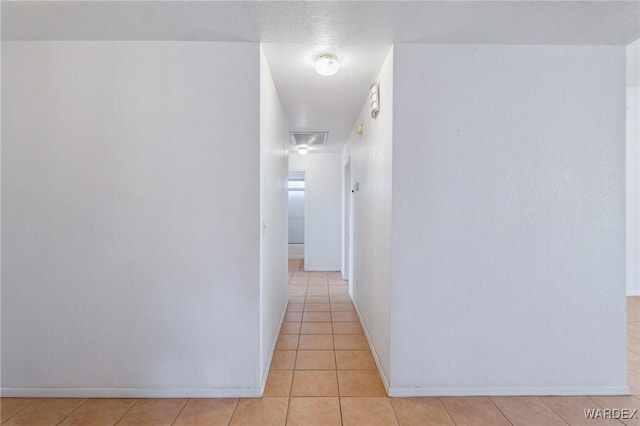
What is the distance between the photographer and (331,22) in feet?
5.47

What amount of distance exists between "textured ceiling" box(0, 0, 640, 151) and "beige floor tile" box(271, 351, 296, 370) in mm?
2290

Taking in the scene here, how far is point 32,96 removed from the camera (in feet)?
6.18

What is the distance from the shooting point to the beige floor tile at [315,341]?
259 centimetres

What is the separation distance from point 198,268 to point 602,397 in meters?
2.73

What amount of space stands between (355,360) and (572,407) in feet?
4.53

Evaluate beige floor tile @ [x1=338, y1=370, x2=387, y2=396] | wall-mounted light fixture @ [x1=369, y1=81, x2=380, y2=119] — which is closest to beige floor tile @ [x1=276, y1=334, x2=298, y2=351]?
beige floor tile @ [x1=338, y1=370, x2=387, y2=396]

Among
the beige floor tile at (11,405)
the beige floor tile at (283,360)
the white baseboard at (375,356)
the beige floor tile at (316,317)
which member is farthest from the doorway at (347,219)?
the beige floor tile at (11,405)

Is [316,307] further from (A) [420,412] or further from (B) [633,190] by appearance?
(B) [633,190]

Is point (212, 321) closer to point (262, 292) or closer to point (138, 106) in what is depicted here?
point (262, 292)

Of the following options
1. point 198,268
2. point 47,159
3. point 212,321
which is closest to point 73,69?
point 47,159

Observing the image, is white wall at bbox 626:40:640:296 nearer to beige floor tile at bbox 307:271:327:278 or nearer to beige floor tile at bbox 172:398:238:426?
beige floor tile at bbox 307:271:327:278

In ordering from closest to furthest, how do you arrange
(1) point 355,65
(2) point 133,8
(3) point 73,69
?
(2) point 133,8 < (3) point 73,69 < (1) point 355,65

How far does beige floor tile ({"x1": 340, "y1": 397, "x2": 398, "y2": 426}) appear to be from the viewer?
1.68 meters

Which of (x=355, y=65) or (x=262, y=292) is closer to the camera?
(x=262, y=292)
